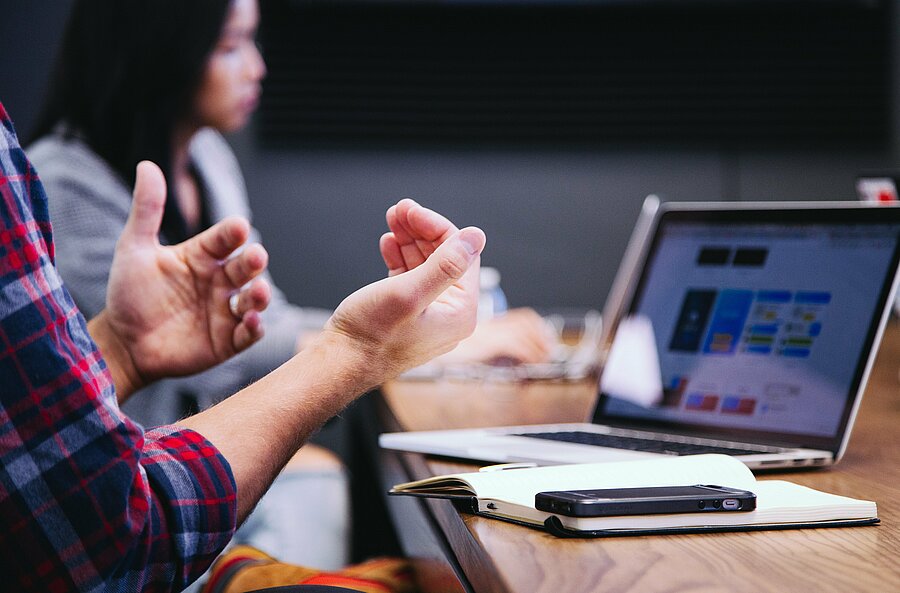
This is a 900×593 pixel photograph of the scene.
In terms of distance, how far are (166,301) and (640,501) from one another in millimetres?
775

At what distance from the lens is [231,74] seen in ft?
7.14

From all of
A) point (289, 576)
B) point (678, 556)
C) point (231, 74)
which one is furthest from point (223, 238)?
point (231, 74)

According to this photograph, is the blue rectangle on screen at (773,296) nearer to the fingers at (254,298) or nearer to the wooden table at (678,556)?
the wooden table at (678,556)

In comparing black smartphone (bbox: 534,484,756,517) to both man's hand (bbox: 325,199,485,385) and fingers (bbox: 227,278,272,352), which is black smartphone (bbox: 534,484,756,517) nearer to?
man's hand (bbox: 325,199,485,385)

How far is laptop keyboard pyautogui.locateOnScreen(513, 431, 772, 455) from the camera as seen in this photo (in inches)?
42.3

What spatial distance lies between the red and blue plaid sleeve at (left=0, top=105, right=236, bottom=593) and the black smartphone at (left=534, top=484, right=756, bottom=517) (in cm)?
30

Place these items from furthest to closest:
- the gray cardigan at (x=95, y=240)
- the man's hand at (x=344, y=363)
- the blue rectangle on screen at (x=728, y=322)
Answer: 1. the gray cardigan at (x=95, y=240)
2. the blue rectangle on screen at (x=728, y=322)
3. the man's hand at (x=344, y=363)

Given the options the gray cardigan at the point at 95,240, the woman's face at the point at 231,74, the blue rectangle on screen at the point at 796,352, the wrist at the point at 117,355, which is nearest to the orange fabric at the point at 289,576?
the wrist at the point at 117,355

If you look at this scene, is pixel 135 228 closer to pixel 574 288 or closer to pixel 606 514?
pixel 606 514

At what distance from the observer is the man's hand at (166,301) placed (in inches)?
50.5

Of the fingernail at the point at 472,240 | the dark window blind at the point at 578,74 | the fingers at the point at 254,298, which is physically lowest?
the fingers at the point at 254,298

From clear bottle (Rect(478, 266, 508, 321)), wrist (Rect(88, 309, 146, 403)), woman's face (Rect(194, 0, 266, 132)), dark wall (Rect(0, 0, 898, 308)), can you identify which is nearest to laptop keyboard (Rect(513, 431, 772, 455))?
wrist (Rect(88, 309, 146, 403))

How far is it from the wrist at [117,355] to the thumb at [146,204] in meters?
0.12

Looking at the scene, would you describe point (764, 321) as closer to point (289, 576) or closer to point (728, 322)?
point (728, 322)
